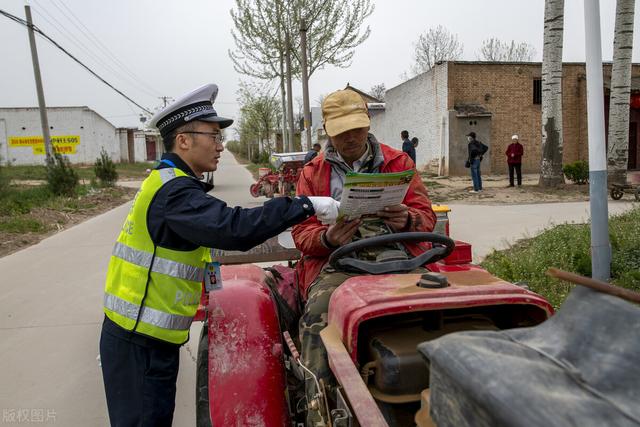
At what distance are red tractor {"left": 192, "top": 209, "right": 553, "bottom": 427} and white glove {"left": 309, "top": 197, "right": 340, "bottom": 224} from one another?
19cm

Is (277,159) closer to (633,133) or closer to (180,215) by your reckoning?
(180,215)

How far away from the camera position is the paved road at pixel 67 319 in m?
3.82

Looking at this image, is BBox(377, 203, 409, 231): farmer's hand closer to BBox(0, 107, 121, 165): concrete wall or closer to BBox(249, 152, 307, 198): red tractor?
BBox(249, 152, 307, 198): red tractor

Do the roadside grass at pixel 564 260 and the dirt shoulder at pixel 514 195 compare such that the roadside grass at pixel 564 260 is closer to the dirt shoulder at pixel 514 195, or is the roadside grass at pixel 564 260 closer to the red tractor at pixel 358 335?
the red tractor at pixel 358 335

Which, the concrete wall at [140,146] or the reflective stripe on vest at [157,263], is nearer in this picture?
the reflective stripe on vest at [157,263]

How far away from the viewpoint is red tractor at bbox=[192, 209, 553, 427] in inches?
71.9

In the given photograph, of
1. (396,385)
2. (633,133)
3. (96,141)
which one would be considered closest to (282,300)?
(396,385)

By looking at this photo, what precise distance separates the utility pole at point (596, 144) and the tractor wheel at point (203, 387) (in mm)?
3740

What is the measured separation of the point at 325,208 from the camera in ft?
7.57

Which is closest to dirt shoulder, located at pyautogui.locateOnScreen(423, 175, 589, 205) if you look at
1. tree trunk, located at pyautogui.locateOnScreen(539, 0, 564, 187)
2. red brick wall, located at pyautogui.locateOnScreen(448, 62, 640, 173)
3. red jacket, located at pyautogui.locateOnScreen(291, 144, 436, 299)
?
tree trunk, located at pyautogui.locateOnScreen(539, 0, 564, 187)

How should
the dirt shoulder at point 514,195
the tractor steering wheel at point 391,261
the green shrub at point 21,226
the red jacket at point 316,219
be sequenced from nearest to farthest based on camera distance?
the tractor steering wheel at point 391,261 < the red jacket at point 316,219 < the green shrub at point 21,226 < the dirt shoulder at point 514,195

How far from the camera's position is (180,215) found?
6.65 ft

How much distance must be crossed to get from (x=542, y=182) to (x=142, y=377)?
14.3 meters

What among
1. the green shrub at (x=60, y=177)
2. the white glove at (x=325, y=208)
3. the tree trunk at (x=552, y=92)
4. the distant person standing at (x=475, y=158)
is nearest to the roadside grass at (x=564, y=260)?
the white glove at (x=325, y=208)
